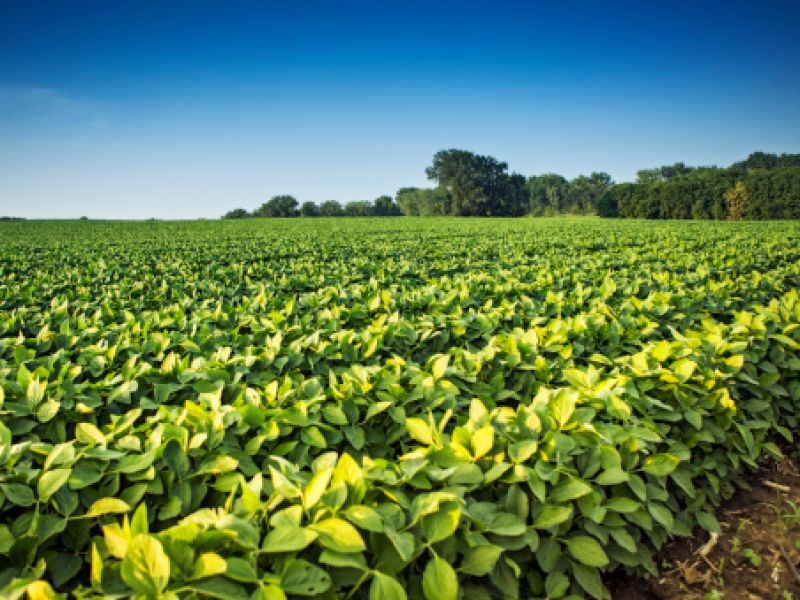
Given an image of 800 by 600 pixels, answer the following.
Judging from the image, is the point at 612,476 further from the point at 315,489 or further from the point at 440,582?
the point at 315,489

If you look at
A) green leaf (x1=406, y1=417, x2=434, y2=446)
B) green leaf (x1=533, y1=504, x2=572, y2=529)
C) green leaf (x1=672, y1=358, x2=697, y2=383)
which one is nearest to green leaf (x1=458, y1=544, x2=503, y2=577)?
green leaf (x1=533, y1=504, x2=572, y2=529)

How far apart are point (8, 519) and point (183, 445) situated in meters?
0.63

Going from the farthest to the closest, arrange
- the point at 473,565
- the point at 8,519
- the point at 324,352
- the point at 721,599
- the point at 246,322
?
the point at 246,322
the point at 324,352
the point at 721,599
the point at 8,519
the point at 473,565

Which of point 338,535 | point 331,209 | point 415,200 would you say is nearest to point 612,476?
point 338,535

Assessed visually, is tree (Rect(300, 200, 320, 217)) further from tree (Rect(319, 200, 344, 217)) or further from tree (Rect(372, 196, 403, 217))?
tree (Rect(372, 196, 403, 217))

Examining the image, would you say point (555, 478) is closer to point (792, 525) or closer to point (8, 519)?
point (8, 519)

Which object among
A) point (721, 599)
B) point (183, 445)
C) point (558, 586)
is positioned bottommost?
point (721, 599)

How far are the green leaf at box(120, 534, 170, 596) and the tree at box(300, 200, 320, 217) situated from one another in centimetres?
9825

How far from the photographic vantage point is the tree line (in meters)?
56.6

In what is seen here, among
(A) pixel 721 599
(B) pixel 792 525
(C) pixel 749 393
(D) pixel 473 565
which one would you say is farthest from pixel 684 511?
(D) pixel 473 565

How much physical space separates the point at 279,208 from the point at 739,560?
322ft

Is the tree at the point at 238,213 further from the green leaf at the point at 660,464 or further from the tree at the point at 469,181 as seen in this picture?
the green leaf at the point at 660,464

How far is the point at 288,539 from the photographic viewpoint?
4.09 ft

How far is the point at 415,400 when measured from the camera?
2.52 metres
